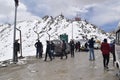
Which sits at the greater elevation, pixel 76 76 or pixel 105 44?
pixel 105 44

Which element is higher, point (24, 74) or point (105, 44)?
point (105, 44)

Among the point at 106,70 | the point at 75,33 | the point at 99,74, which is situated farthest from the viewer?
the point at 75,33

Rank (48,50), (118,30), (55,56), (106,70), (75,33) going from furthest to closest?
(75,33) < (55,56) < (48,50) < (106,70) < (118,30)

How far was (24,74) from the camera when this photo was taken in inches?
842

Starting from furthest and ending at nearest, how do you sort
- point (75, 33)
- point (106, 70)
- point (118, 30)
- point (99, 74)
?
point (75, 33), point (106, 70), point (99, 74), point (118, 30)

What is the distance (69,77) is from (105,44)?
3740 mm

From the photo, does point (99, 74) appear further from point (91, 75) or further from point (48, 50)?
point (48, 50)

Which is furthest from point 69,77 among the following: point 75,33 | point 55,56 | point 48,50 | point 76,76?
point 75,33

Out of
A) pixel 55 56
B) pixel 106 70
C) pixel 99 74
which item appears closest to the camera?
pixel 99 74

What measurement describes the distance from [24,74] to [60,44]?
16.5 m

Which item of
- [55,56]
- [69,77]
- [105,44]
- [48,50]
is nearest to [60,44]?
[55,56]

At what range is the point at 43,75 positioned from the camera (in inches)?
811

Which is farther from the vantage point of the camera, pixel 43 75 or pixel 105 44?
pixel 105 44

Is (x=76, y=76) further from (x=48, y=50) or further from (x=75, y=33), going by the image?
(x=75, y=33)
